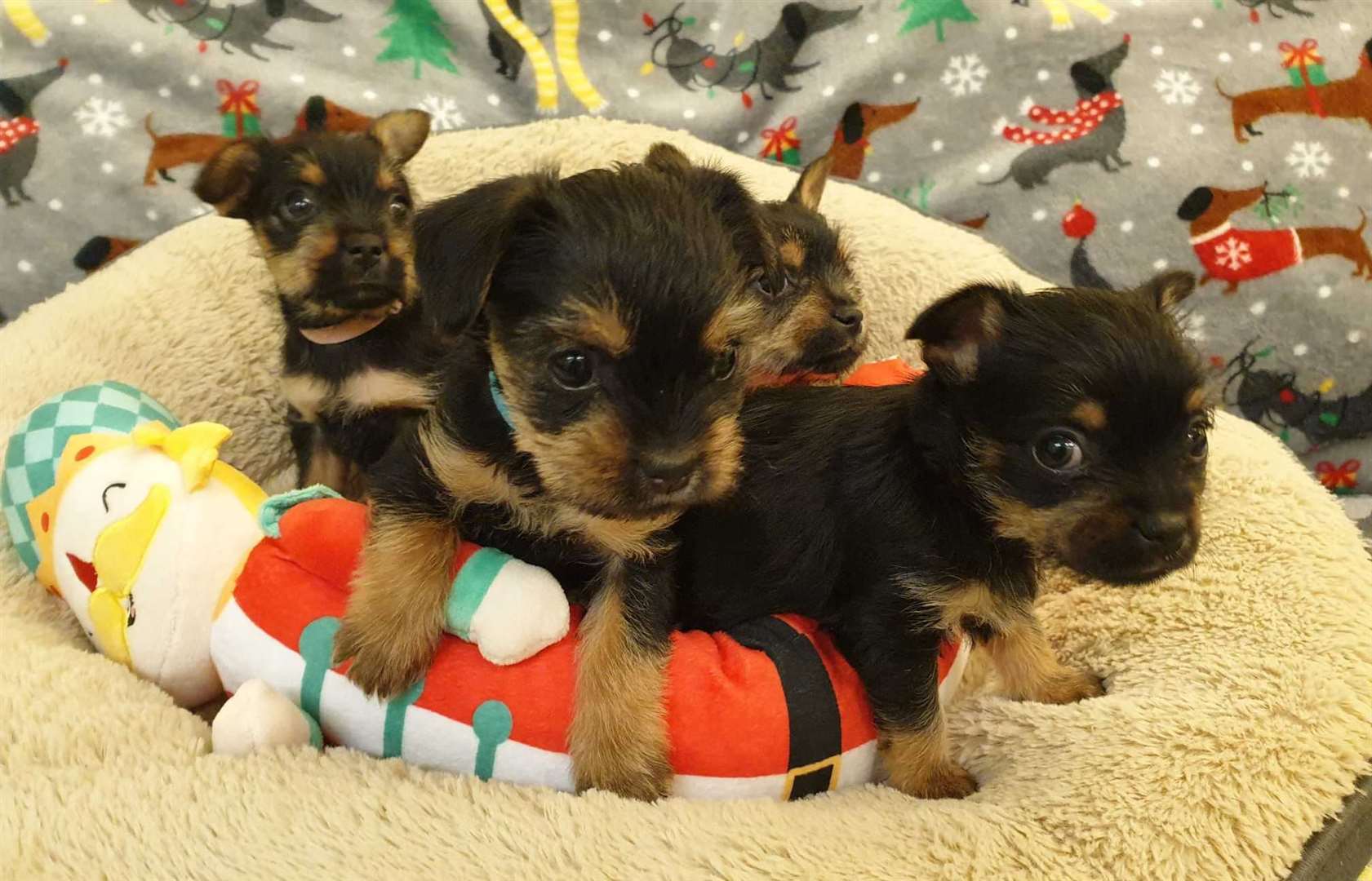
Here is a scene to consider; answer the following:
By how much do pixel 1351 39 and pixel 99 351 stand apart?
438 centimetres

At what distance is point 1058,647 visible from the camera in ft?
8.36

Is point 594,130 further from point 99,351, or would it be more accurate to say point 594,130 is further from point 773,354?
point 99,351

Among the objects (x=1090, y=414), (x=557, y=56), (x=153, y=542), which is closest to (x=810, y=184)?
(x=557, y=56)

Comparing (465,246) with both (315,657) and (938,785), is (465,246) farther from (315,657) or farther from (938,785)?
(938,785)

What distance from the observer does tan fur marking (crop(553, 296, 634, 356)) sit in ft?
5.50

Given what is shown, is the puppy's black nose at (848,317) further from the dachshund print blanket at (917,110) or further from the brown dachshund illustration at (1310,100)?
the brown dachshund illustration at (1310,100)

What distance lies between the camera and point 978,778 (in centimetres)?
222

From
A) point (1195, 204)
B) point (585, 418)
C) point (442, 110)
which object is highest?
point (585, 418)

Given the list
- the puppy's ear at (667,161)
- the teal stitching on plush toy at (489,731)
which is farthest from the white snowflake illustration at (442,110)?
the teal stitching on plush toy at (489,731)

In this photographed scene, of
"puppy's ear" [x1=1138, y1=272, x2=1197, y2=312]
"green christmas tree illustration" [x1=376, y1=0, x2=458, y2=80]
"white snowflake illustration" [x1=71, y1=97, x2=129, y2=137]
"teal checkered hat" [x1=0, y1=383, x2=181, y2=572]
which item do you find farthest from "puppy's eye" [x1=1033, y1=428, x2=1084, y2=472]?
"white snowflake illustration" [x1=71, y1=97, x2=129, y2=137]

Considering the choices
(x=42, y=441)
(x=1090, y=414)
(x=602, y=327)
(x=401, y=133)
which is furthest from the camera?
(x=401, y=133)

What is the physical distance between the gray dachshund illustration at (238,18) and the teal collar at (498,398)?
2822 millimetres

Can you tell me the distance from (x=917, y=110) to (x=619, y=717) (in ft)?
9.91

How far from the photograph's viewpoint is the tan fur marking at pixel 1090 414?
1.78m
